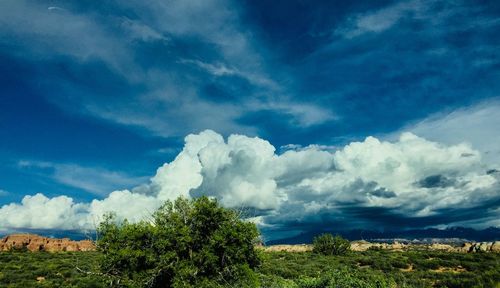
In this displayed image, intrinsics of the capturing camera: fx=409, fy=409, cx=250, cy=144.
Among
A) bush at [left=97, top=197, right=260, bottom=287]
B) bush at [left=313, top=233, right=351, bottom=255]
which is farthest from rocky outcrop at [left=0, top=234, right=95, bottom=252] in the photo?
bush at [left=97, top=197, right=260, bottom=287]

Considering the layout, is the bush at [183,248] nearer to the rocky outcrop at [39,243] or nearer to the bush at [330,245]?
the bush at [330,245]

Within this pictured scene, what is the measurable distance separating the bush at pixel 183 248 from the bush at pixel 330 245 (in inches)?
2007

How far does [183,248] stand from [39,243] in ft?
357

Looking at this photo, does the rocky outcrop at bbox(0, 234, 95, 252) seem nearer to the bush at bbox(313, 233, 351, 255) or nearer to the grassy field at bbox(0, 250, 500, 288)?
the grassy field at bbox(0, 250, 500, 288)

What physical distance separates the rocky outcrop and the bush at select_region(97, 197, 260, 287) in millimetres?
90047

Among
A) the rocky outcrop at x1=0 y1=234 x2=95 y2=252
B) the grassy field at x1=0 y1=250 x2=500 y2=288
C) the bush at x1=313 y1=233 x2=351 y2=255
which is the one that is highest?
the rocky outcrop at x1=0 y1=234 x2=95 y2=252

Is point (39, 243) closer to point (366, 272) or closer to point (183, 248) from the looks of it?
point (366, 272)

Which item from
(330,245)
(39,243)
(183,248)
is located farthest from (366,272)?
(39,243)

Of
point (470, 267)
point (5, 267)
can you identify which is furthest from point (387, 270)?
point (5, 267)

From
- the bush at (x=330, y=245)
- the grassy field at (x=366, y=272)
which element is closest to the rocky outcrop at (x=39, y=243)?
the grassy field at (x=366, y=272)

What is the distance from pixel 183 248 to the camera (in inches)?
870

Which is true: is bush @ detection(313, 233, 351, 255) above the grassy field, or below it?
above

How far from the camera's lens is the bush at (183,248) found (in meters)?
21.5

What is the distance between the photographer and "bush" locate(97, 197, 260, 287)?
70.5ft
